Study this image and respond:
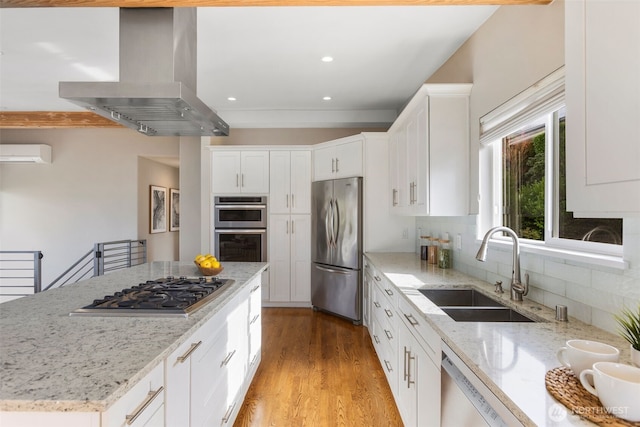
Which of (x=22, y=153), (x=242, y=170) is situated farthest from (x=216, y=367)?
(x=22, y=153)

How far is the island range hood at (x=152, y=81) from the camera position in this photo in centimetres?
171

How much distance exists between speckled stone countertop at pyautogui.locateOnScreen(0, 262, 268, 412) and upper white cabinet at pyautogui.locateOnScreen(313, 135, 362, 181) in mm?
2707

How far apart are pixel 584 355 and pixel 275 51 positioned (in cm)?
300

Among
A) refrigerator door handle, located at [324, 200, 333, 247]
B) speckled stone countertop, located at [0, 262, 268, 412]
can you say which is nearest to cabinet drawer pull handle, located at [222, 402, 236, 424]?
speckled stone countertop, located at [0, 262, 268, 412]

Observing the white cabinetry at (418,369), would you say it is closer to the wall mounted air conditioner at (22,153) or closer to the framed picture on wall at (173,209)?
the framed picture on wall at (173,209)

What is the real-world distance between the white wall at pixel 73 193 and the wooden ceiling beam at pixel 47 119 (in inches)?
25.4

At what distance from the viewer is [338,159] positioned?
4.30 m

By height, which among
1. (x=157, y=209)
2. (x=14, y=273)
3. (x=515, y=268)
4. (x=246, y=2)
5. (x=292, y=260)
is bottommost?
(x=14, y=273)

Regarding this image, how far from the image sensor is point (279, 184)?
4680 mm

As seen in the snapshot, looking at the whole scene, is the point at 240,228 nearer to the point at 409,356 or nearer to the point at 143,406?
the point at 409,356

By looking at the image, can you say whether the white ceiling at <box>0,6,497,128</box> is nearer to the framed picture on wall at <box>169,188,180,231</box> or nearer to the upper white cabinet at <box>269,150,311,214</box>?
the upper white cabinet at <box>269,150,311,214</box>

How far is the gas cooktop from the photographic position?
1.45m

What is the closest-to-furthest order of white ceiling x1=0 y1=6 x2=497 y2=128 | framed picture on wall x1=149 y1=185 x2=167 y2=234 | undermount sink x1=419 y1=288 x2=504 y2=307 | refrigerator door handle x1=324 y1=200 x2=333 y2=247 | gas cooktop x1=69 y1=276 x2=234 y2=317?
1. gas cooktop x1=69 y1=276 x2=234 y2=317
2. undermount sink x1=419 y1=288 x2=504 y2=307
3. white ceiling x1=0 y1=6 x2=497 y2=128
4. refrigerator door handle x1=324 y1=200 x2=333 y2=247
5. framed picture on wall x1=149 y1=185 x2=167 y2=234

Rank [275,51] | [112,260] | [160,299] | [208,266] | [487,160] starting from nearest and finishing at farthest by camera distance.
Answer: [160,299] < [208,266] < [487,160] < [275,51] < [112,260]
